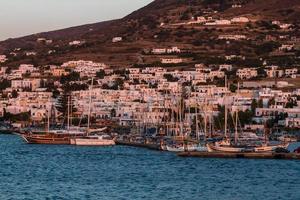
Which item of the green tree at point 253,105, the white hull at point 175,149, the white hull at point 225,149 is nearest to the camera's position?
the white hull at point 225,149

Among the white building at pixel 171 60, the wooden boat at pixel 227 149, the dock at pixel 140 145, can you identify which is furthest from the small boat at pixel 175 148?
the white building at pixel 171 60

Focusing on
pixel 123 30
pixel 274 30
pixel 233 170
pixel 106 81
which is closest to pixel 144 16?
pixel 123 30

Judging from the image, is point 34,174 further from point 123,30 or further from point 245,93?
point 123,30

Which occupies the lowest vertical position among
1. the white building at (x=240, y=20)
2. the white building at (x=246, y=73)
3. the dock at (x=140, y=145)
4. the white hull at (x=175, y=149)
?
the dock at (x=140, y=145)

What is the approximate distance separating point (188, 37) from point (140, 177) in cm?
10720

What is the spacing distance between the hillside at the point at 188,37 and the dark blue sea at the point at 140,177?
77.7 metres

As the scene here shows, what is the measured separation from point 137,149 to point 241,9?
100058 millimetres

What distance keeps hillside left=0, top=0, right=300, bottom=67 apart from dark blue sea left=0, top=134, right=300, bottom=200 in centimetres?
7772

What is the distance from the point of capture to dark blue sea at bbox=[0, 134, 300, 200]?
44281 millimetres

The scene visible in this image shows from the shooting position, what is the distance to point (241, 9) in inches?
6964

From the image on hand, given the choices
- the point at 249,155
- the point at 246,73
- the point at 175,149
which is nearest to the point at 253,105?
the point at 246,73

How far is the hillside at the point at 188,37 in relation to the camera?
151500mm

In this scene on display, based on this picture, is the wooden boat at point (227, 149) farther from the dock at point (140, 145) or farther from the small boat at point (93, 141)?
the small boat at point (93, 141)

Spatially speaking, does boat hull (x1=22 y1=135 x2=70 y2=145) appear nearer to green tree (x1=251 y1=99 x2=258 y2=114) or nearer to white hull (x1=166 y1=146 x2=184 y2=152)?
white hull (x1=166 y1=146 x2=184 y2=152)
